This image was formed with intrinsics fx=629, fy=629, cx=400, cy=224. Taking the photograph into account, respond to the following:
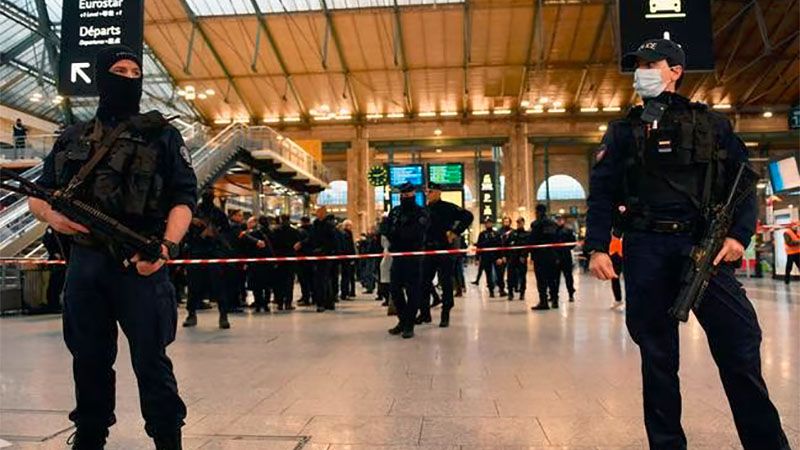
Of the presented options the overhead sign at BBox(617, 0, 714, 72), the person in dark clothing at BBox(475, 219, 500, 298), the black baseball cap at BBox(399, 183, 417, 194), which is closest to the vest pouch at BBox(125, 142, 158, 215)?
the black baseball cap at BBox(399, 183, 417, 194)

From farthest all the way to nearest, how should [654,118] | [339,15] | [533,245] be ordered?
[339,15]
[533,245]
[654,118]

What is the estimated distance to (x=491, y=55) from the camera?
27422mm

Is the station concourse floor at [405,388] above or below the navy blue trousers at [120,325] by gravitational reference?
below

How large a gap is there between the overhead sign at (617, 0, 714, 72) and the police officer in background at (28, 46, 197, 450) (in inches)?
253

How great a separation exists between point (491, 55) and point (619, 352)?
932 inches

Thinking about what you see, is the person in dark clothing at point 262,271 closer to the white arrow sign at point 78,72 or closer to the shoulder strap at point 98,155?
the white arrow sign at point 78,72

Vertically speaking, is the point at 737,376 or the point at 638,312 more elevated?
the point at 638,312

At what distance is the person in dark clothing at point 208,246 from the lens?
26.2 ft

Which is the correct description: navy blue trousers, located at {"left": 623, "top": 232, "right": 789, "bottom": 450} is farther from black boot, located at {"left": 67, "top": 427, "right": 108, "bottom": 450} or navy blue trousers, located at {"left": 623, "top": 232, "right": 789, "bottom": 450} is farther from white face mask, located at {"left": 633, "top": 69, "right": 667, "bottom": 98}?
black boot, located at {"left": 67, "top": 427, "right": 108, "bottom": 450}

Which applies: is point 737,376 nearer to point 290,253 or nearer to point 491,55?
point 290,253

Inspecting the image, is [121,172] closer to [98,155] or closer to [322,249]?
[98,155]

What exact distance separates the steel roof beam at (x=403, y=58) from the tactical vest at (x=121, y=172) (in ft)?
78.2

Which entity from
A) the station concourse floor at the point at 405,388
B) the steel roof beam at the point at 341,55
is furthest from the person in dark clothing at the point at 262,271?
the steel roof beam at the point at 341,55

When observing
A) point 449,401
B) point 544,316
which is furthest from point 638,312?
point 544,316
